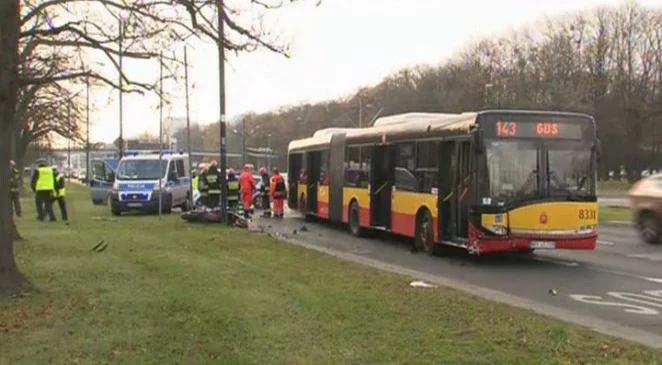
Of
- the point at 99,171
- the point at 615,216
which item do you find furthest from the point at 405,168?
the point at 99,171

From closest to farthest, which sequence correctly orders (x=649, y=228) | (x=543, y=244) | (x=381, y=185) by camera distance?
(x=543, y=244) → (x=649, y=228) → (x=381, y=185)

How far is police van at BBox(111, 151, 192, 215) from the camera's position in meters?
32.1

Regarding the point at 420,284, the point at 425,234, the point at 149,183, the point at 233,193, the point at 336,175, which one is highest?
the point at 336,175

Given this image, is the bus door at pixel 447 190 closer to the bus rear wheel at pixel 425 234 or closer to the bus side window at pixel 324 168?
the bus rear wheel at pixel 425 234

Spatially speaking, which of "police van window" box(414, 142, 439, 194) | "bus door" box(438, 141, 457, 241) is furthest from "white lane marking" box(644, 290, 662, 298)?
"police van window" box(414, 142, 439, 194)

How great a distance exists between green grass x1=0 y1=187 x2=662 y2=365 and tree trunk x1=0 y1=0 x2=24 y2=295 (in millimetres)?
451

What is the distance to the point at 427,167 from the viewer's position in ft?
61.4

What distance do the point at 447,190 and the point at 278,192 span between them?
1524 centimetres

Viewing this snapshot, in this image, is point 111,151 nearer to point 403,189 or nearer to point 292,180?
point 292,180

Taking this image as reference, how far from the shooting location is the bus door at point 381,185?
70.4ft

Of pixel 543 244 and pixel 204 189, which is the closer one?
pixel 543 244

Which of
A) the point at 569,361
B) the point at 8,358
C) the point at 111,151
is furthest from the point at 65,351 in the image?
the point at 111,151

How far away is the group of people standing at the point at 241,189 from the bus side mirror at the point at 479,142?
440 inches

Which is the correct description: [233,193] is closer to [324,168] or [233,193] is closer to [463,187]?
Answer: [324,168]
